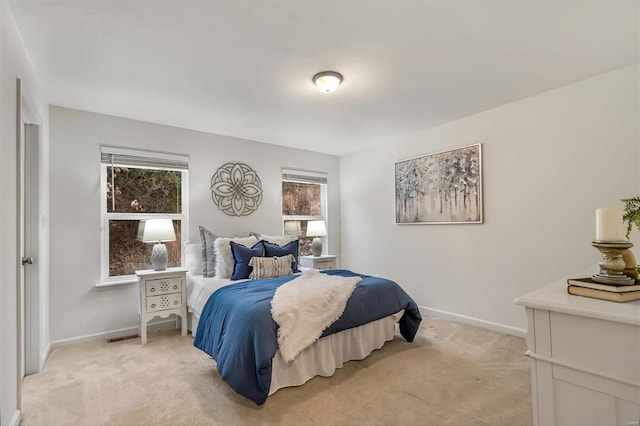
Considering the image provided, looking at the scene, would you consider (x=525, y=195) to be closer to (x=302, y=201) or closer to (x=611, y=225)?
(x=611, y=225)

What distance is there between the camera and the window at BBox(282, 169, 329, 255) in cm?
495

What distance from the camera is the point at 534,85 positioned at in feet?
9.42

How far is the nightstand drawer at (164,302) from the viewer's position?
3224mm

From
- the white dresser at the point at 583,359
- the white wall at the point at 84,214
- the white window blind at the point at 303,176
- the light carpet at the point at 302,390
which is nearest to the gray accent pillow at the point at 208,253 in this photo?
the white wall at the point at 84,214

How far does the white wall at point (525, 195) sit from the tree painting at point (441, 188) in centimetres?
10

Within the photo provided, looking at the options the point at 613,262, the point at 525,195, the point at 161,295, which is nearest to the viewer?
the point at 613,262

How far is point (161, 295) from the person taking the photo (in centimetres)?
329

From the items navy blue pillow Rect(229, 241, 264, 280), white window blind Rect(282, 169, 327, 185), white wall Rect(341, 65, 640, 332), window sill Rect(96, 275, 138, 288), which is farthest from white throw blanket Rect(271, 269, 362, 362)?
white window blind Rect(282, 169, 327, 185)

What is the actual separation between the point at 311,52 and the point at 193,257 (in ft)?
8.65

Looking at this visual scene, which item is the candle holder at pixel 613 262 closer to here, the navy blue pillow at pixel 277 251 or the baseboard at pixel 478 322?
the baseboard at pixel 478 322

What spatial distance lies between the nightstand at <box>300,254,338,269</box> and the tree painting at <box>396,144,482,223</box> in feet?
3.74

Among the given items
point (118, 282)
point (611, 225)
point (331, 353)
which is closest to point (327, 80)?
point (611, 225)

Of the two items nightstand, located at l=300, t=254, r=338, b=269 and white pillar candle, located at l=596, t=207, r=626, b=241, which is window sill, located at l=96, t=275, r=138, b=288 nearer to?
nightstand, located at l=300, t=254, r=338, b=269

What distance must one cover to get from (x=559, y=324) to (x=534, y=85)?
105 inches
